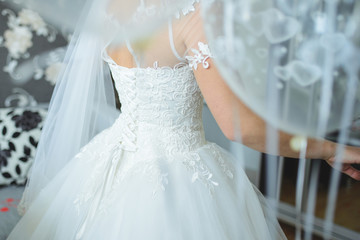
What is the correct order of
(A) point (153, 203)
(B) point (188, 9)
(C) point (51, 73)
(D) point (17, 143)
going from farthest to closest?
(C) point (51, 73) < (D) point (17, 143) < (A) point (153, 203) < (B) point (188, 9)

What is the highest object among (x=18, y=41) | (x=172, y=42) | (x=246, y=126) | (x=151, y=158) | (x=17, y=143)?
(x=18, y=41)

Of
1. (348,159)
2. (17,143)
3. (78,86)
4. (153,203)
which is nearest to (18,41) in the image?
(17,143)

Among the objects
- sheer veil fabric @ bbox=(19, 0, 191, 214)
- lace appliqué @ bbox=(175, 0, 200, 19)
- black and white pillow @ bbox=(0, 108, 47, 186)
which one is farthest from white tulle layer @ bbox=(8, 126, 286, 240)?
black and white pillow @ bbox=(0, 108, 47, 186)

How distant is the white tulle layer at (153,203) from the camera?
613 millimetres

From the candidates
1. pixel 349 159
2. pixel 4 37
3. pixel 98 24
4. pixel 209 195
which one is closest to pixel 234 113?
pixel 349 159

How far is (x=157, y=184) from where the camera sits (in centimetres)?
65

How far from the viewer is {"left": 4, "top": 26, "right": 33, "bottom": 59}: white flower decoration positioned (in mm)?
1544

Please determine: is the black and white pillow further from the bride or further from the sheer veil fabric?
the bride

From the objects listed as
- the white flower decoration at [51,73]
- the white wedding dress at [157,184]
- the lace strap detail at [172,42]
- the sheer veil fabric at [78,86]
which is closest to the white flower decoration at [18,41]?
the white flower decoration at [51,73]

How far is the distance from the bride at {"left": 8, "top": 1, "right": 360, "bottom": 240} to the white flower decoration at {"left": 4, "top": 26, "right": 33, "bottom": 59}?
0.88 m

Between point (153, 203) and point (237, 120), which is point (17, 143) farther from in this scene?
point (237, 120)

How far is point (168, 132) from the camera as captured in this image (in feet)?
2.39

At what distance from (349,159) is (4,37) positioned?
63.5 inches

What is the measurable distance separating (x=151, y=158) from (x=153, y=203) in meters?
0.11
